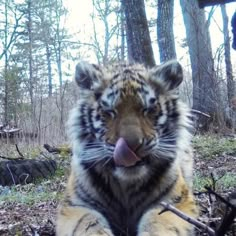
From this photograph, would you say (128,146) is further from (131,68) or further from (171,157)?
(131,68)

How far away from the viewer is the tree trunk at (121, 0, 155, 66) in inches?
388

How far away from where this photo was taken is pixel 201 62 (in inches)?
527

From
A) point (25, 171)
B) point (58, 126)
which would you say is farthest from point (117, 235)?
point (58, 126)

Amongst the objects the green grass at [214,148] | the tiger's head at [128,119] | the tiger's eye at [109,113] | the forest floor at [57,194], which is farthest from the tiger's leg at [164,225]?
the green grass at [214,148]

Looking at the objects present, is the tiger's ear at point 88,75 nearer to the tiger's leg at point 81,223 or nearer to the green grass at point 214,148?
the tiger's leg at point 81,223

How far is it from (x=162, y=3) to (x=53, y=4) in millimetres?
18543

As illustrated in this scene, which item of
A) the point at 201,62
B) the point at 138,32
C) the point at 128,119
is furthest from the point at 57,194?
the point at 201,62

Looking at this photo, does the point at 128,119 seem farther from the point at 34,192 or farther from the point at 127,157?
the point at 34,192

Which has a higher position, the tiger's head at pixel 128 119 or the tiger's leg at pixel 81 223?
the tiger's head at pixel 128 119

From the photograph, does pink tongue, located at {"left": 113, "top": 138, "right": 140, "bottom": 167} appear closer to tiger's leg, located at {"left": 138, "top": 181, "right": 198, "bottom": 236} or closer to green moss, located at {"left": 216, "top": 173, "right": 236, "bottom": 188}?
tiger's leg, located at {"left": 138, "top": 181, "right": 198, "bottom": 236}

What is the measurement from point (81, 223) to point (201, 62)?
11.3 meters

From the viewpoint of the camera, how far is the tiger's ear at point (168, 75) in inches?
119

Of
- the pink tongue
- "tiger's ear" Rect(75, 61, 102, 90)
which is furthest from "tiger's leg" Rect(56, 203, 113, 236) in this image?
"tiger's ear" Rect(75, 61, 102, 90)

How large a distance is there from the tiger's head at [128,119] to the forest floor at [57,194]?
1.10 ft
